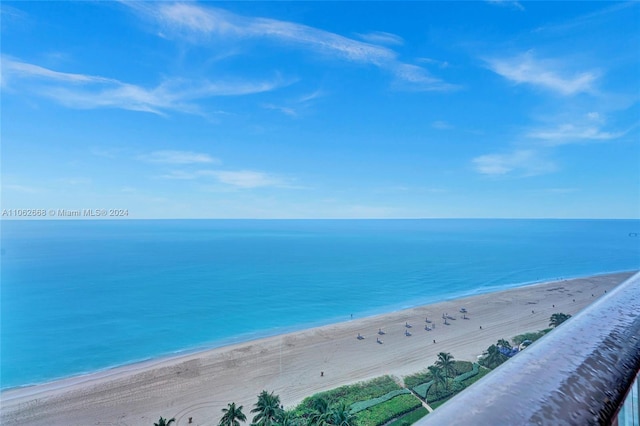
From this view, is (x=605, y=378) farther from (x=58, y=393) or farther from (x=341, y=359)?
(x=58, y=393)

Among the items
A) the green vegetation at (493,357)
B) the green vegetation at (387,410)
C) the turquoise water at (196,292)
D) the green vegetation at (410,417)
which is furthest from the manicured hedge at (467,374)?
the turquoise water at (196,292)

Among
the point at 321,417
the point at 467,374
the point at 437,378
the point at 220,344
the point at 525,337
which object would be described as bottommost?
the point at 220,344

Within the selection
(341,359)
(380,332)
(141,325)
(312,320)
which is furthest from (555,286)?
(141,325)

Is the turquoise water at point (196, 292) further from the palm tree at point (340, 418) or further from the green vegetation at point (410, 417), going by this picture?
the palm tree at point (340, 418)

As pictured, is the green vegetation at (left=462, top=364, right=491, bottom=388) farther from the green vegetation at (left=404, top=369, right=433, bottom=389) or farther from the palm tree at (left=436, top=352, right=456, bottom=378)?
the green vegetation at (left=404, top=369, right=433, bottom=389)

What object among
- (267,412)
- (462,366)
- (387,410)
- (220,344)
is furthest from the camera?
(220,344)

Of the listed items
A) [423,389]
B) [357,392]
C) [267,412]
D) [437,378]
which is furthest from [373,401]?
[267,412]

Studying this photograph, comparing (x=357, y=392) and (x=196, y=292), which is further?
(x=196, y=292)

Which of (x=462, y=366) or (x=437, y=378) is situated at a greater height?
(x=437, y=378)

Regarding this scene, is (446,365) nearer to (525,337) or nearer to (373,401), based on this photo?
(373,401)
